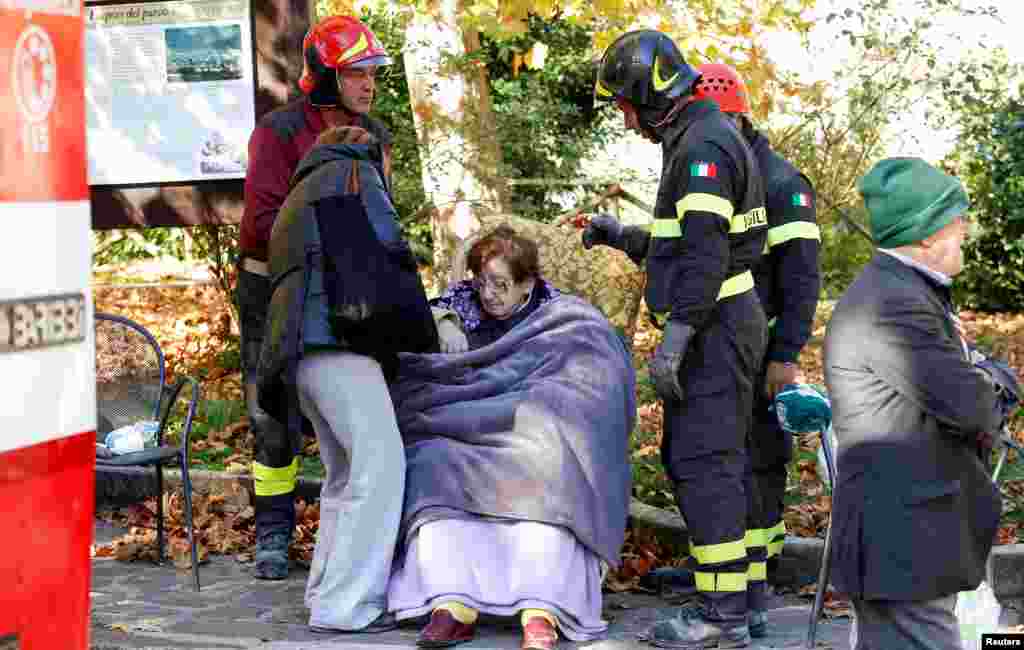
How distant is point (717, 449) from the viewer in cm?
550

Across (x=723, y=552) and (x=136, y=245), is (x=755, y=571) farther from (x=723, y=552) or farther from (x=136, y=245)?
(x=136, y=245)

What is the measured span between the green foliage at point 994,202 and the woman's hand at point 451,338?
8.42 meters

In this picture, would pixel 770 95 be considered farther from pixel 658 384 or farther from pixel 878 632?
pixel 878 632

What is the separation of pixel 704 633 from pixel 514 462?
989 millimetres

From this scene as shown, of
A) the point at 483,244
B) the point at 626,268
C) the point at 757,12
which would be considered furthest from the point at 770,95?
the point at 483,244

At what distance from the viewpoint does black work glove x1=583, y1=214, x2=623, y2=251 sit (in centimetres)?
610

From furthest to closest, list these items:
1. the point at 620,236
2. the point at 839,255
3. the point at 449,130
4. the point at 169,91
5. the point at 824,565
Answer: the point at 839,255 < the point at 449,130 < the point at 169,91 < the point at 620,236 < the point at 824,565

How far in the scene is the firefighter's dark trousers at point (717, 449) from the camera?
5.50 m

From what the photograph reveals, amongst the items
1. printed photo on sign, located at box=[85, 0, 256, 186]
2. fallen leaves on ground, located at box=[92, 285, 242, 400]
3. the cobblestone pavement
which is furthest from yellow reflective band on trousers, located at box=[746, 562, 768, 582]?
printed photo on sign, located at box=[85, 0, 256, 186]

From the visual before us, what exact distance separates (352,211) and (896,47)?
613 centimetres

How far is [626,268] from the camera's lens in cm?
933

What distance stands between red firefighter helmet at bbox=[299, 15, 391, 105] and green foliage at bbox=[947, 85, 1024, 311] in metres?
8.18

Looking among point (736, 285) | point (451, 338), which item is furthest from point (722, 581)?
point (451, 338)

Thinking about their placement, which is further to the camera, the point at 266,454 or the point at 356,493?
the point at 266,454
